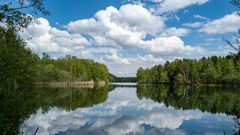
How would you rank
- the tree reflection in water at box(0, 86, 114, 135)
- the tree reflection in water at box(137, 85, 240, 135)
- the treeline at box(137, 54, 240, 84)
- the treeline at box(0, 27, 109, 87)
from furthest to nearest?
the treeline at box(137, 54, 240, 84)
the tree reflection in water at box(137, 85, 240, 135)
the treeline at box(0, 27, 109, 87)
the tree reflection in water at box(0, 86, 114, 135)

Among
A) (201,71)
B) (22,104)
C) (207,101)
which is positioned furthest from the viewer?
(201,71)

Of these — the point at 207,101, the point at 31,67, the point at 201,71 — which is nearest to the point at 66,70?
the point at 201,71

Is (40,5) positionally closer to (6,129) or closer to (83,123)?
(6,129)

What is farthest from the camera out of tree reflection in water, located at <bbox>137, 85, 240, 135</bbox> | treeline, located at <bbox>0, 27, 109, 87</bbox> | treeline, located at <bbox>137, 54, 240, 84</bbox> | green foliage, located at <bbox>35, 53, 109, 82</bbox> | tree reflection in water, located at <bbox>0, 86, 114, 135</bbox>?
treeline, located at <bbox>137, 54, 240, 84</bbox>

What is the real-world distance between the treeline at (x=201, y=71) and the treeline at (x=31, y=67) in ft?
115

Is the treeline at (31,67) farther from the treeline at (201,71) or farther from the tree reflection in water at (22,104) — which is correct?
the treeline at (201,71)

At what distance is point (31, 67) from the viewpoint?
2232 inches

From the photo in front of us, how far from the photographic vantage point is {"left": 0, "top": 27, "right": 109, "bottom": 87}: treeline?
79.5 feet

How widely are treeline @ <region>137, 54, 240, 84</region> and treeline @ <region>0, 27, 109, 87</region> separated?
34.9m

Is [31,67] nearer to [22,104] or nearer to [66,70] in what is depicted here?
[22,104]

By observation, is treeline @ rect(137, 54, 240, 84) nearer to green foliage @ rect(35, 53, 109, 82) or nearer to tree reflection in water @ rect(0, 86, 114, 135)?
green foliage @ rect(35, 53, 109, 82)

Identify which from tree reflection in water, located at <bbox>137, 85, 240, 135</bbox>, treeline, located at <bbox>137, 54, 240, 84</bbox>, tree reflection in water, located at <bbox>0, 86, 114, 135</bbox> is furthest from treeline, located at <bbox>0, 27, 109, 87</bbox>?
treeline, located at <bbox>137, 54, 240, 84</bbox>

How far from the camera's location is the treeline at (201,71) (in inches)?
4510

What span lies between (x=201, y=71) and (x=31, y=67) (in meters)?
87.2
